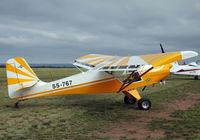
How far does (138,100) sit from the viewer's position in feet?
33.6

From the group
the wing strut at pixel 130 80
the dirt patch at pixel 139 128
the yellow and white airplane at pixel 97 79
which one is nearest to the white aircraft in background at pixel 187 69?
the yellow and white airplane at pixel 97 79

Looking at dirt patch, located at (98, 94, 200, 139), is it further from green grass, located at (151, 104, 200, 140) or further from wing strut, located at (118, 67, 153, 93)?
wing strut, located at (118, 67, 153, 93)

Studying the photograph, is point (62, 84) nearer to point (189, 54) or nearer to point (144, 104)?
point (144, 104)

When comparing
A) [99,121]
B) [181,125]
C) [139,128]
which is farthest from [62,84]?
[181,125]

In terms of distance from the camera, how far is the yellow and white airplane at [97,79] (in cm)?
987

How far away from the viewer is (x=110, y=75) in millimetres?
10797

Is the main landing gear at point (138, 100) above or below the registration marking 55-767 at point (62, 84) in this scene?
below

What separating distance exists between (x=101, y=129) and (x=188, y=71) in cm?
2024

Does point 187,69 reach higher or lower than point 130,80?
higher

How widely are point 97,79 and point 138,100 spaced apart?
169cm

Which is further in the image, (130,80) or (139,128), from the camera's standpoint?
(130,80)

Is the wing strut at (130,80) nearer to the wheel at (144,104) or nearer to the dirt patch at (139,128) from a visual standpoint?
the wheel at (144,104)

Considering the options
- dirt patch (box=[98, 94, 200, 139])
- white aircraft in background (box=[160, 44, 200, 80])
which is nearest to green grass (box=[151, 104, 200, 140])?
dirt patch (box=[98, 94, 200, 139])

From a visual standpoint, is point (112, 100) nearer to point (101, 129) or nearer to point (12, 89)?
point (12, 89)
